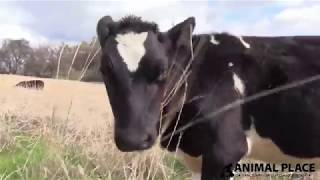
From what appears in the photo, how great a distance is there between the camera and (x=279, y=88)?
5859 millimetres

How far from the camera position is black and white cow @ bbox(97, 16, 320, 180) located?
18.1 feet

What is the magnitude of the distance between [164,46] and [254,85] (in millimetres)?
913

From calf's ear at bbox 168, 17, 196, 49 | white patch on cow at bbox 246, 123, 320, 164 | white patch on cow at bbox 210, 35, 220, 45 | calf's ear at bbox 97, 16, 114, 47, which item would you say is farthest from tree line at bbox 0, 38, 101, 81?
white patch on cow at bbox 246, 123, 320, 164

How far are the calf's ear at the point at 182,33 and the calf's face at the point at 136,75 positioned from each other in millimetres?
30

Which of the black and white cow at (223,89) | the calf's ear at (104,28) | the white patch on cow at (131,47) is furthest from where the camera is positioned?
the calf's ear at (104,28)

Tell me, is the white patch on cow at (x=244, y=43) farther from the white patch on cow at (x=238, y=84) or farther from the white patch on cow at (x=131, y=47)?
the white patch on cow at (x=131, y=47)

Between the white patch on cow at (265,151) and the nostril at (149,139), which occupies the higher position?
the nostril at (149,139)

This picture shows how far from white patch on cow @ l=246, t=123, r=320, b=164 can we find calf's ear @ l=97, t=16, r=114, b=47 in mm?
1481

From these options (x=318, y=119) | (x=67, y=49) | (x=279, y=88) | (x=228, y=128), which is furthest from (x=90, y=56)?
(x=318, y=119)

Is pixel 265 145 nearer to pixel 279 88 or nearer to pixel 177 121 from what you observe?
pixel 279 88

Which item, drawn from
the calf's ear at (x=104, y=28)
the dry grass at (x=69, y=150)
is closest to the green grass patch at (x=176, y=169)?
the dry grass at (x=69, y=150)

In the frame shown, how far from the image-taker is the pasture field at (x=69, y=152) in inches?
231

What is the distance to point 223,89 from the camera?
19.1 ft

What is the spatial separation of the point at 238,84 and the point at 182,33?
669mm
